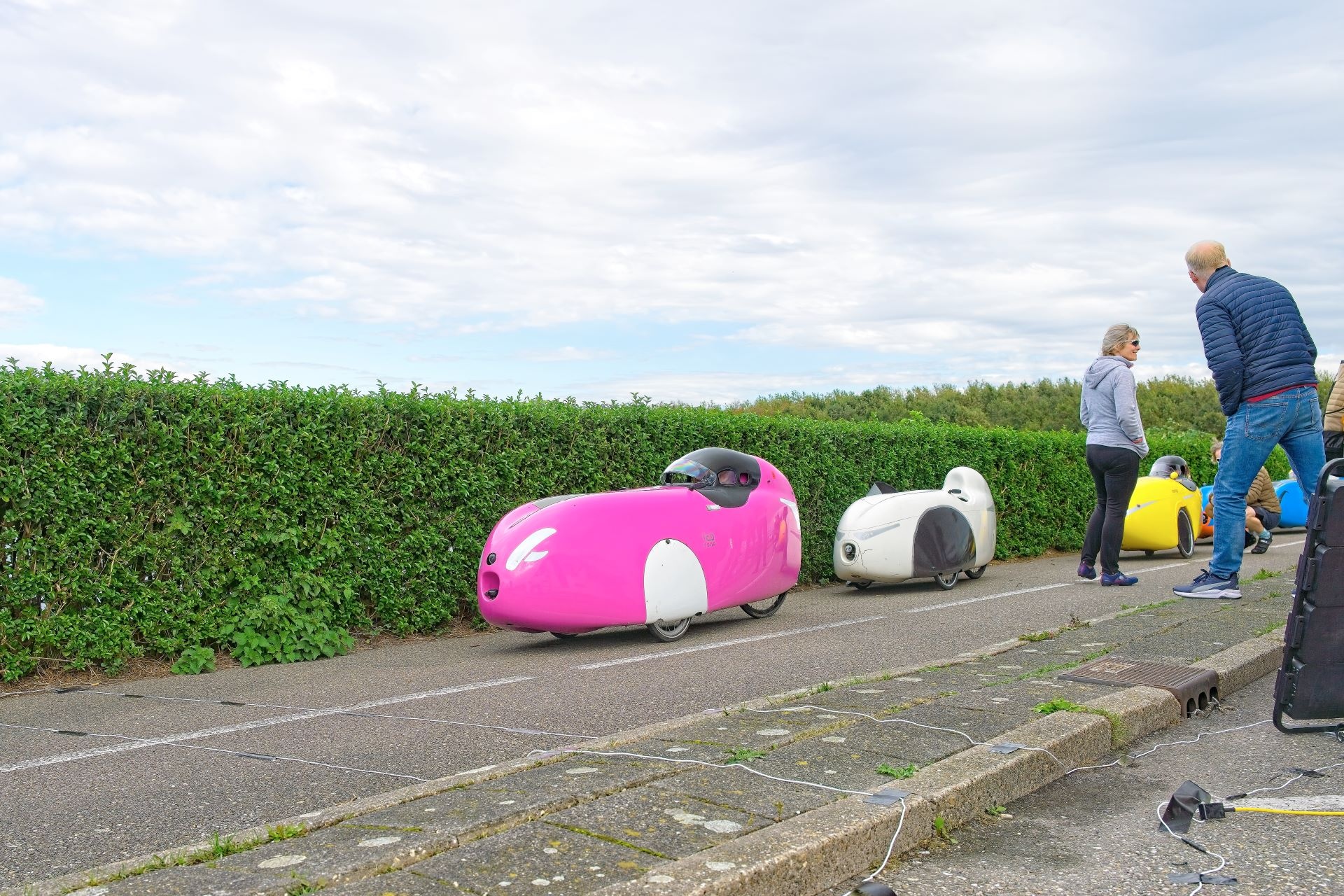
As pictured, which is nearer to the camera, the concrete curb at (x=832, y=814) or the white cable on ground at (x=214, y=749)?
the concrete curb at (x=832, y=814)

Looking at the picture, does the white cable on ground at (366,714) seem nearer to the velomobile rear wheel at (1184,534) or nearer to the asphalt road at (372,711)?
the asphalt road at (372,711)

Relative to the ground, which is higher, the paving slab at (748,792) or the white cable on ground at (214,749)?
the paving slab at (748,792)

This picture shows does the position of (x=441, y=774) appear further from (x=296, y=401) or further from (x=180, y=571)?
(x=296, y=401)

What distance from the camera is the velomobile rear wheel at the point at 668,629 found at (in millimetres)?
7828

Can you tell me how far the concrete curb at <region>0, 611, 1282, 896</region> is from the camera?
2795mm

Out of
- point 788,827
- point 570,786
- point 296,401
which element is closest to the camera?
point 788,827

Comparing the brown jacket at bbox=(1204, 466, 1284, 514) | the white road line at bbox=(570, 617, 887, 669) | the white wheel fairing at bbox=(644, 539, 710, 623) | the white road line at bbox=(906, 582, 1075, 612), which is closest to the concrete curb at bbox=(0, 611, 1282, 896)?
the white road line at bbox=(570, 617, 887, 669)

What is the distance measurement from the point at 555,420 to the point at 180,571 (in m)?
3.39

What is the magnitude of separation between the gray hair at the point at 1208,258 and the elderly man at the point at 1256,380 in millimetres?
224

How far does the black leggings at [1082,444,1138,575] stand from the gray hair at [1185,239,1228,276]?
2.21 m

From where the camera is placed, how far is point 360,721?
5188mm

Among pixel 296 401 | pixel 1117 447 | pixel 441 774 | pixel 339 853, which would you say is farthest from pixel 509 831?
pixel 1117 447

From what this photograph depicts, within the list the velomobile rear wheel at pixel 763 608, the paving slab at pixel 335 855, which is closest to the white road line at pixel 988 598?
the velomobile rear wheel at pixel 763 608

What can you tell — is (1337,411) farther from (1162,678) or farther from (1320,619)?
(1320,619)
